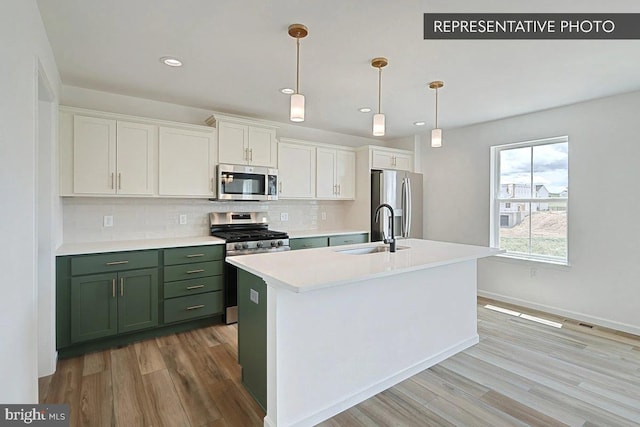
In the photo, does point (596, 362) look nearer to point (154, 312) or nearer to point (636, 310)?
point (636, 310)

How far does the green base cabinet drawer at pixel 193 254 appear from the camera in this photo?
125 inches

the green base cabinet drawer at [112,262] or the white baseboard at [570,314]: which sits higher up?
the green base cabinet drawer at [112,262]

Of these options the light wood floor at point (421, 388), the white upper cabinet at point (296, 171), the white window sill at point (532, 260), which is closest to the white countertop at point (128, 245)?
the light wood floor at point (421, 388)

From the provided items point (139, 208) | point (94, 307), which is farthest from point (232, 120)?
point (94, 307)

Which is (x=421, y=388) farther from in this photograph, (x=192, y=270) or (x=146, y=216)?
(x=146, y=216)

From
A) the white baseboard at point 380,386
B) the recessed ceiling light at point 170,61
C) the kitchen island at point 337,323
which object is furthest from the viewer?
the recessed ceiling light at point 170,61

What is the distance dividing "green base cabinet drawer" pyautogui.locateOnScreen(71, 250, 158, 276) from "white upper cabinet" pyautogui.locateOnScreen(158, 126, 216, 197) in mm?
725

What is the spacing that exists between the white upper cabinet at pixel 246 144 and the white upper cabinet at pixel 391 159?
1.60m

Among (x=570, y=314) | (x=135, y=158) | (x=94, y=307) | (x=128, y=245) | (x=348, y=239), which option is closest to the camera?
(x=94, y=307)

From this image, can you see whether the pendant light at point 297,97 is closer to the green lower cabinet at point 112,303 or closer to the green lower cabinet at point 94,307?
the green lower cabinet at point 112,303

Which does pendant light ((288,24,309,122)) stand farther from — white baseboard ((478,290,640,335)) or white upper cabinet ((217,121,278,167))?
white baseboard ((478,290,640,335))

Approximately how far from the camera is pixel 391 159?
200 inches

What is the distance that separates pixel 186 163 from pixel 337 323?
251cm

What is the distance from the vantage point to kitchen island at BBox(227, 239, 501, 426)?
1.82 metres
